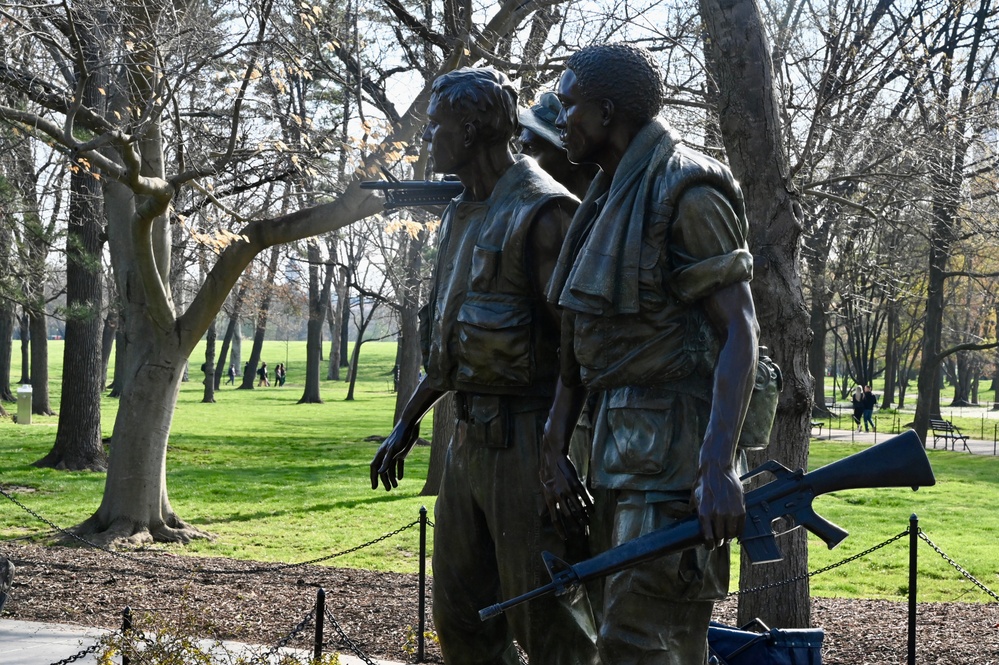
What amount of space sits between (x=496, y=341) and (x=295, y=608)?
6187mm

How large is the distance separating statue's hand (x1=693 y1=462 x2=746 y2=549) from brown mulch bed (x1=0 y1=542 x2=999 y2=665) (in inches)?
201

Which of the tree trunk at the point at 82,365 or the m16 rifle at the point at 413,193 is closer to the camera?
the m16 rifle at the point at 413,193

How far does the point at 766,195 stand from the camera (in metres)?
7.12

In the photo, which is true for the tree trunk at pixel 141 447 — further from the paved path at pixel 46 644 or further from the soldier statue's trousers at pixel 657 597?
the soldier statue's trousers at pixel 657 597

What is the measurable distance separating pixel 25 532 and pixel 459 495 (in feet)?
34.8

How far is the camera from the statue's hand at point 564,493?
10.7 ft

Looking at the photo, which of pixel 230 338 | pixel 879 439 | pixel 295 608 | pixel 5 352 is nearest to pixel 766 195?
pixel 295 608

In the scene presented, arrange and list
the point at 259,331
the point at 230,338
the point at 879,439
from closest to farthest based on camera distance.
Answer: the point at 879,439 < the point at 259,331 < the point at 230,338

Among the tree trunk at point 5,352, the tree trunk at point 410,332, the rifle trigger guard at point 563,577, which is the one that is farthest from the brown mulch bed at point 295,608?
the tree trunk at point 5,352

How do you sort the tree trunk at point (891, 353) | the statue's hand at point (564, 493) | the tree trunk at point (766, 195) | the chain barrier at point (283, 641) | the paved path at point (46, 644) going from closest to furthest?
the statue's hand at point (564, 493)
the chain barrier at point (283, 641)
the tree trunk at point (766, 195)
the paved path at point (46, 644)
the tree trunk at point (891, 353)

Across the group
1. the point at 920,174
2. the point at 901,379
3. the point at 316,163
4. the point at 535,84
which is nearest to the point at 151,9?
the point at 316,163

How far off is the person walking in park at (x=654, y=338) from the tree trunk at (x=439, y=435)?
10.9 meters

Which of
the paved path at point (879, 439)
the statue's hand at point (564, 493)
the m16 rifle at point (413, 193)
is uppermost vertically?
the m16 rifle at point (413, 193)

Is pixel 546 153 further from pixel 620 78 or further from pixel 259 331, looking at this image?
pixel 259 331
